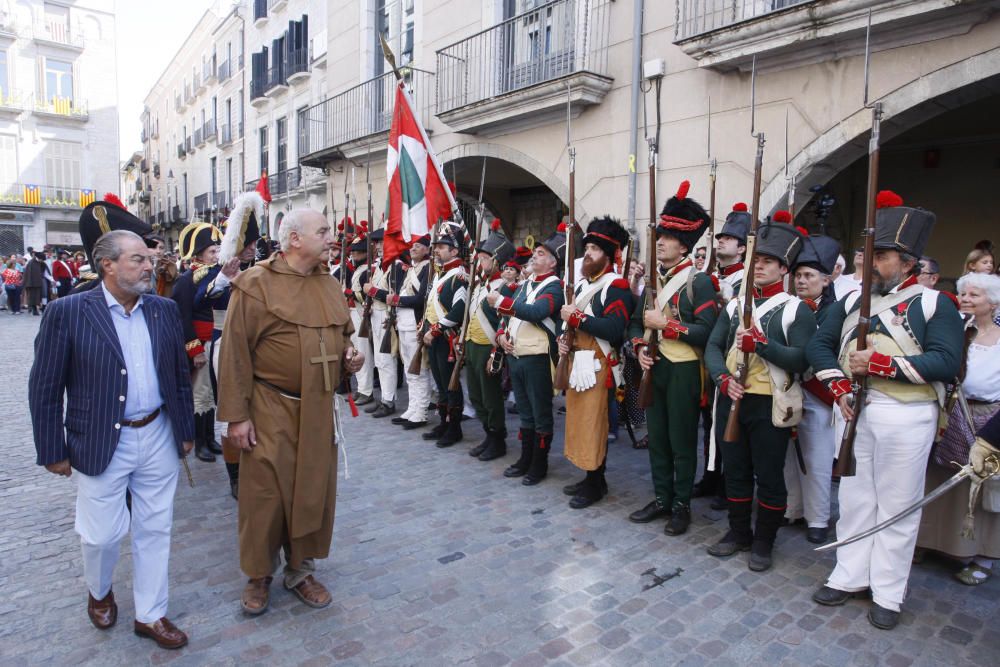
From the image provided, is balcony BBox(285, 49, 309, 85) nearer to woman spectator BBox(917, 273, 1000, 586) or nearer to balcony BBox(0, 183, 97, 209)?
balcony BBox(0, 183, 97, 209)

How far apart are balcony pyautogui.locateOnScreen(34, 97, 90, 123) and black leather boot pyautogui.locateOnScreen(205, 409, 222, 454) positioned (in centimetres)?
3593

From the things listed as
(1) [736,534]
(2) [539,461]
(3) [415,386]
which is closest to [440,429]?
(3) [415,386]

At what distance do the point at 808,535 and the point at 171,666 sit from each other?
3806mm

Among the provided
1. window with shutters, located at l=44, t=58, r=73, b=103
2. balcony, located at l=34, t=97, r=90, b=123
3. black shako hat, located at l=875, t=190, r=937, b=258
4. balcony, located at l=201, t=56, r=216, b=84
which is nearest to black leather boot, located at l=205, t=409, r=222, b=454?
black shako hat, located at l=875, t=190, r=937, b=258

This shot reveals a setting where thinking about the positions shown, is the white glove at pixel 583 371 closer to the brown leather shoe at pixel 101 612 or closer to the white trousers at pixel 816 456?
the white trousers at pixel 816 456

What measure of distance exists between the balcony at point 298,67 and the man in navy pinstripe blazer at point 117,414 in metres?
17.4

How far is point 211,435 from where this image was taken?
609 cm

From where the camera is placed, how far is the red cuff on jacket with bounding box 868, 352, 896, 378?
324cm

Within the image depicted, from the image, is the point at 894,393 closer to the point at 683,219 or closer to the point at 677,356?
the point at 677,356

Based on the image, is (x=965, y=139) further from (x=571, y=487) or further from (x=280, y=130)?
(x=280, y=130)

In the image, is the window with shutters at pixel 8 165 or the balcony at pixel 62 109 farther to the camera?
the balcony at pixel 62 109

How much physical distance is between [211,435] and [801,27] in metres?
6.82

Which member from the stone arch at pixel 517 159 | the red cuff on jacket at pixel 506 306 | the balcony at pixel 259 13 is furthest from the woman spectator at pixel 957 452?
the balcony at pixel 259 13

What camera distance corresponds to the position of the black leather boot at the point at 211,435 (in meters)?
5.92
